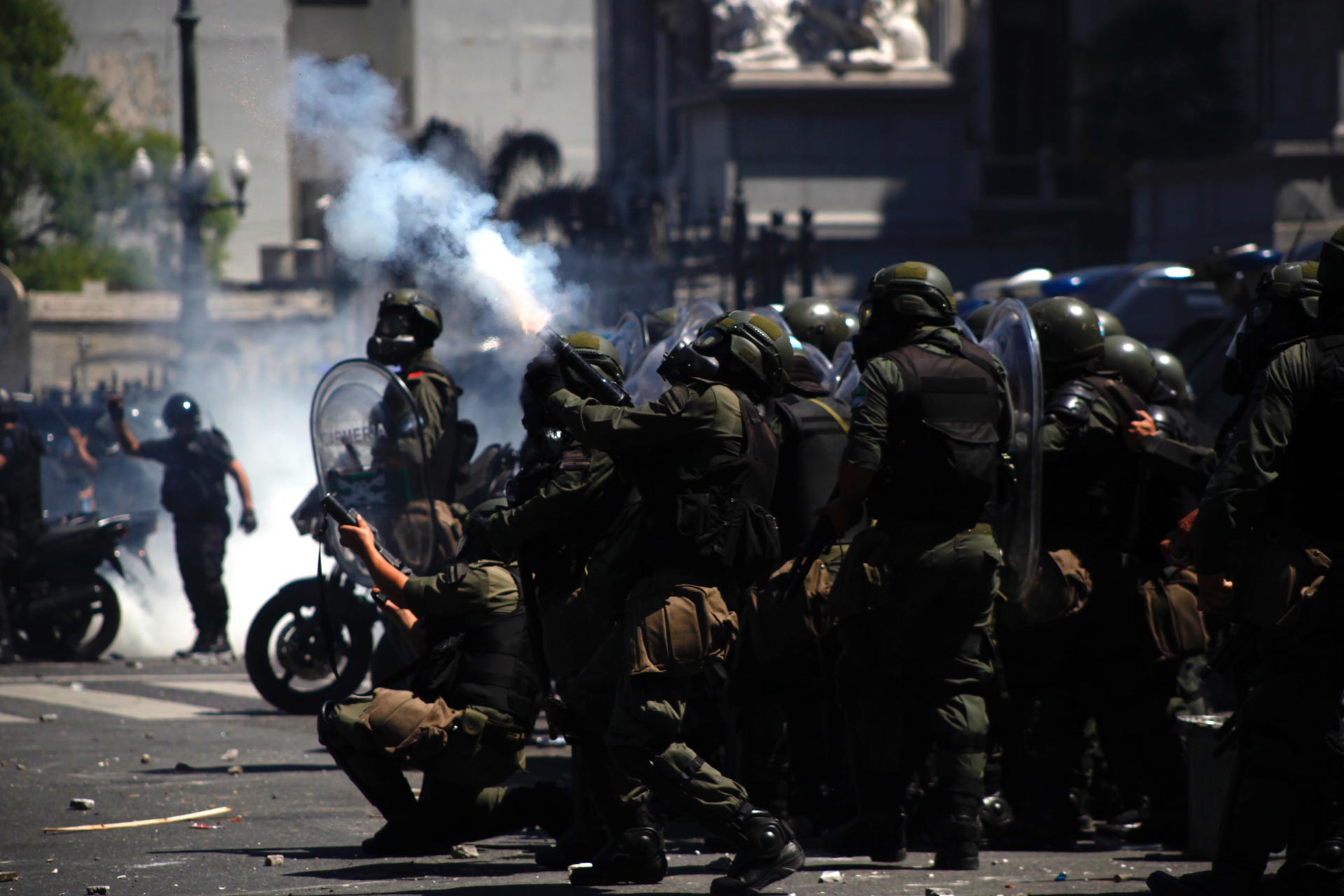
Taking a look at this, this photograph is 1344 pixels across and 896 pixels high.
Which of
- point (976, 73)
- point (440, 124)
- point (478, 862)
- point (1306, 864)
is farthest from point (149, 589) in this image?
point (440, 124)

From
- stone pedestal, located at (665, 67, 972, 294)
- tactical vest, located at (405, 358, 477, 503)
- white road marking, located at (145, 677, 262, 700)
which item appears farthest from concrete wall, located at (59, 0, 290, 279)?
tactical vest, located at (405, 358, 477, 503)

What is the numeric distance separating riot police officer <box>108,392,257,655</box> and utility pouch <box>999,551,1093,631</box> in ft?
23.0

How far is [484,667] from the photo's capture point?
20.4 feet

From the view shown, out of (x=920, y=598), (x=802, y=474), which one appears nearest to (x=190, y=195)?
(x=802, y=474)

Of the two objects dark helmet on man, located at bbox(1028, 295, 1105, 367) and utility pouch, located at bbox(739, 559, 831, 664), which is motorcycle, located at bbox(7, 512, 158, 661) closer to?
utility pouch, located at bbox(739, 559, 831, 664)

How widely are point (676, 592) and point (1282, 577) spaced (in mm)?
1608

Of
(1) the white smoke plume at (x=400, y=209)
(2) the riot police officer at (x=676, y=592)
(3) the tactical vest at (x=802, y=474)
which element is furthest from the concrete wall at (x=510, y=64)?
(2) the riot police officer at (x=676, y=592)

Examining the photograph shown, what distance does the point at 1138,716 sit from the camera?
272 inches

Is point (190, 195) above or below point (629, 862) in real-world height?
above

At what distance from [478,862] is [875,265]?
688 inches

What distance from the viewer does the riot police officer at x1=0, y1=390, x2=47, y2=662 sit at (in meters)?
12.1

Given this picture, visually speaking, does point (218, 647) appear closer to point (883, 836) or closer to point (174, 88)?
point (883, 836)

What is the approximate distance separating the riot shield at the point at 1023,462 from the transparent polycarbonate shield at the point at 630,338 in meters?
2.62

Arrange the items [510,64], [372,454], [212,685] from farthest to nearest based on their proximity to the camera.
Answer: [510,64], [212,685], [372,454]
